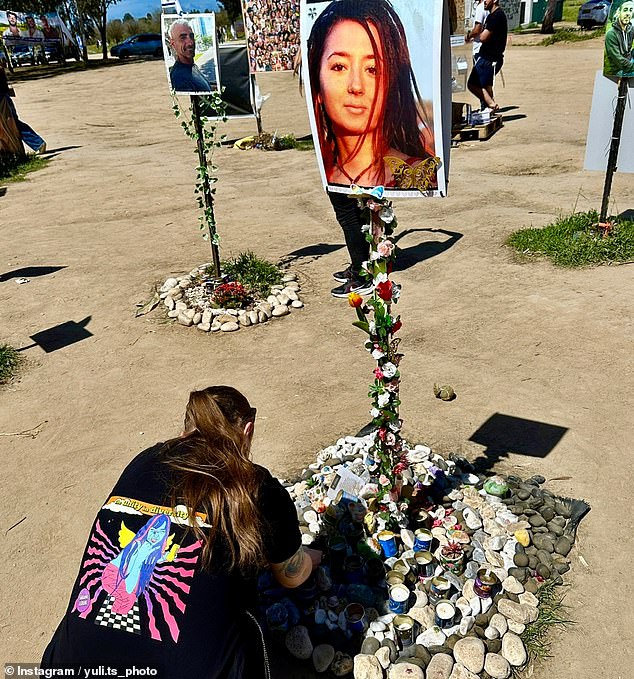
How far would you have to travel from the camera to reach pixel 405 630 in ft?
9.04

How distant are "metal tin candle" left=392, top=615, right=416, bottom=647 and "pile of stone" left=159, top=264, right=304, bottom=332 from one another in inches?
133

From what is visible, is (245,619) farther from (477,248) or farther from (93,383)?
(477,248)

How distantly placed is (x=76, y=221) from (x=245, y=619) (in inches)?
312

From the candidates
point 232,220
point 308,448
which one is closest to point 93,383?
point 308,448

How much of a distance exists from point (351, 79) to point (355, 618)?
2.35 m

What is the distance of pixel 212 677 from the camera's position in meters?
1.95

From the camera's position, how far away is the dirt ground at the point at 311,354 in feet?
11.2

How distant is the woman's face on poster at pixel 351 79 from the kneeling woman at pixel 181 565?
1.45 meters

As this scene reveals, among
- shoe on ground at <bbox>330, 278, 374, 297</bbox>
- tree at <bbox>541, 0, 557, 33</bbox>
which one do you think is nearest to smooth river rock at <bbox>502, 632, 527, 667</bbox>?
shoe on ground at <bbox>330, 278, 374, 297</bbox>

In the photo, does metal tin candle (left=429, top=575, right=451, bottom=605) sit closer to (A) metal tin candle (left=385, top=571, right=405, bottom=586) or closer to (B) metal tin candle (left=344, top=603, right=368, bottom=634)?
(A) metal tin candle (left=385, top=571, right=405, bottom=586)

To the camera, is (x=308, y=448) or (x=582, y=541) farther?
(x=308, y=448)

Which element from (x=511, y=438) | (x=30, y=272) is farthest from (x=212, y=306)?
(x=511, y=438)

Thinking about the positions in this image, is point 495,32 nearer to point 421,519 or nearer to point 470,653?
point 421,519

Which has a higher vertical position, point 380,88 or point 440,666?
point 380,88
